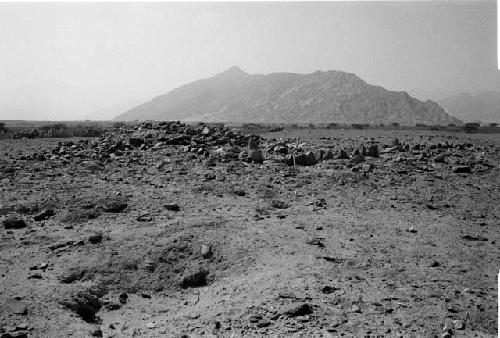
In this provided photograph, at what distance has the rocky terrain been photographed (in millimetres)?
4242

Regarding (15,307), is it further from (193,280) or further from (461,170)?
(461,170)

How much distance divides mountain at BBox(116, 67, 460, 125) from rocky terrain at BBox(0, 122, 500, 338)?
77809mm

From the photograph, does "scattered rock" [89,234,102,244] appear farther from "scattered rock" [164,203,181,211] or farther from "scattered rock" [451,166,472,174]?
"scattered rock" [451,166,472,174]

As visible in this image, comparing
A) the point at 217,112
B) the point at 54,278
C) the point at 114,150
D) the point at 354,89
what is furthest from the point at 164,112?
the point at 54,278

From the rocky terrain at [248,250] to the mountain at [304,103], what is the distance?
255 feet

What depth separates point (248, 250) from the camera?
237 inches

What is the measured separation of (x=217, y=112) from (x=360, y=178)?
110082 millimetres

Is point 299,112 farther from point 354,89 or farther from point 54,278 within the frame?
point 54,278

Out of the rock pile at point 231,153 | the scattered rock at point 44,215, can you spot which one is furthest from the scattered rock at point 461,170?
the scattered rock at point 44,215

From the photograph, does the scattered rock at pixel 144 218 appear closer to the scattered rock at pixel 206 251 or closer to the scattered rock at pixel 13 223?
the scattered rock at pixel 206 251

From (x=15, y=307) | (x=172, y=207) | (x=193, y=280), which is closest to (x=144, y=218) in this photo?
(x=172, y=207)

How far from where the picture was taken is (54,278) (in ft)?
17.8

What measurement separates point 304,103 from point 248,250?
98941mm

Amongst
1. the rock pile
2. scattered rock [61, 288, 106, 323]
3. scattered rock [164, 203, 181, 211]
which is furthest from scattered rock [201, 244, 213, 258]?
the rock pile
